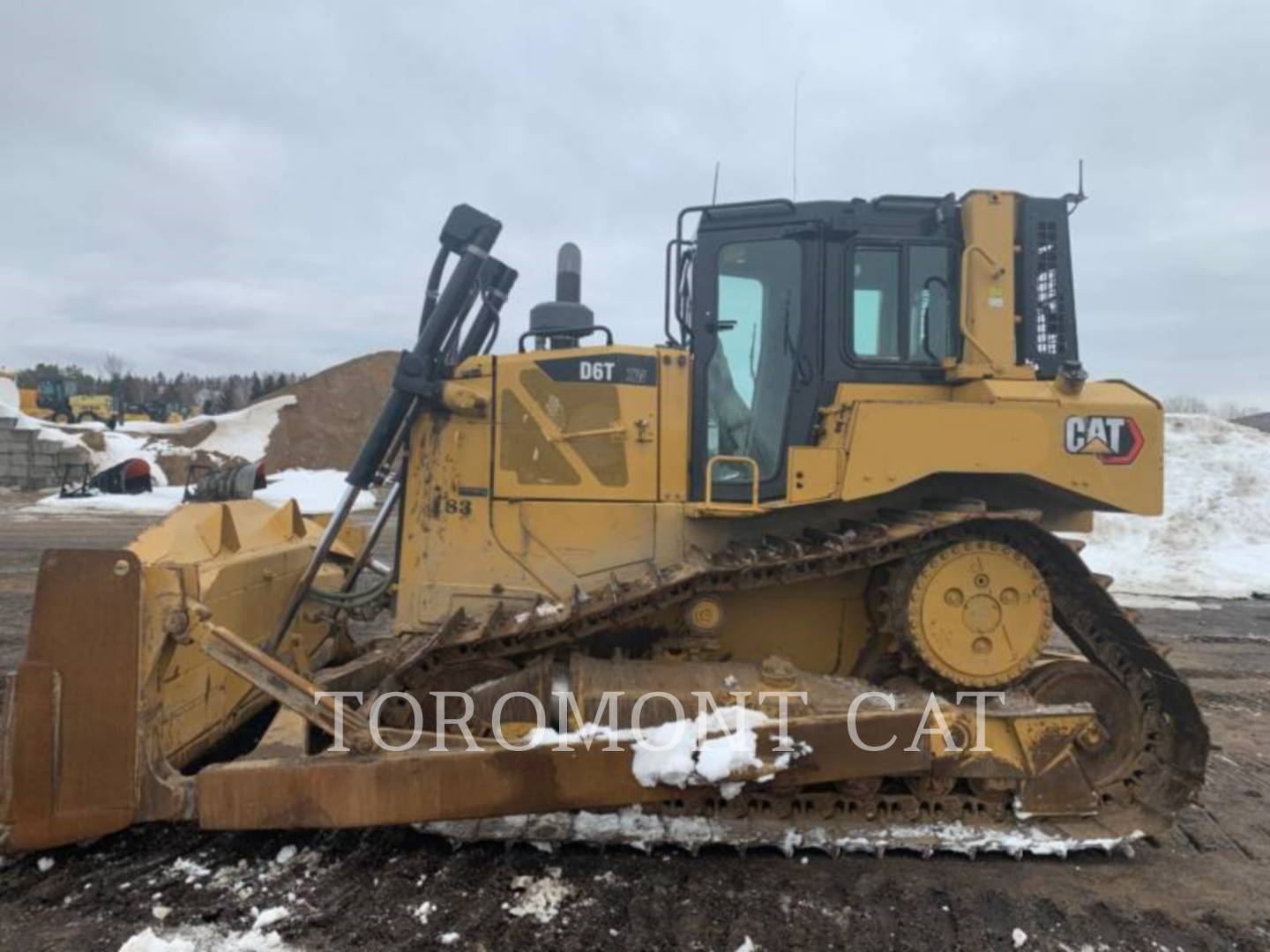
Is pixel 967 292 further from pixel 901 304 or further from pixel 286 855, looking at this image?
pixel 286 855

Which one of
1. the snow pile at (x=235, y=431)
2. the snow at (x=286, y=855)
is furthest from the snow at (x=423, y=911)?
the snow pile at (x=235, y=431)

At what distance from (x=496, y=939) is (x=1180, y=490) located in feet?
54.5

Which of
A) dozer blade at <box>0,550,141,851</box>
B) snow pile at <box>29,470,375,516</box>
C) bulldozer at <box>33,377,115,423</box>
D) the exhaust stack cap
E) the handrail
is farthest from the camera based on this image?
bulldozer at <box>33,377,115,423</box>

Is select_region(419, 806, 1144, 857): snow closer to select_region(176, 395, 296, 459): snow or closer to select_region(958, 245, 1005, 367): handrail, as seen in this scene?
select_region(958, 245, 1005, 367): handrail

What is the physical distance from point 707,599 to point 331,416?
3130 centimetres

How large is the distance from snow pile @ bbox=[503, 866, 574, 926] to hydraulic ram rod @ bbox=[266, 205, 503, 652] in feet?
6.90

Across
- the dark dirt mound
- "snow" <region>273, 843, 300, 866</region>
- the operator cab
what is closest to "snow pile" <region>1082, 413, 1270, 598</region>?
the operator cab

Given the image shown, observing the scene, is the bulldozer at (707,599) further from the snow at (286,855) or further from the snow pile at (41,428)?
the snow pile at (41,428)

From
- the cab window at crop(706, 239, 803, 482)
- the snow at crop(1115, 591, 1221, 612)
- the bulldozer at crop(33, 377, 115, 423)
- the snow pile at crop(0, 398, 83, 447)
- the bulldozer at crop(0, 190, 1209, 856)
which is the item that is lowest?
the snow at crop(1115, 591, 1221, 612)

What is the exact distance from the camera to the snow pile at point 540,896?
3.39 m

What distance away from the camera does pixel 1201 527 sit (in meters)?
15.0

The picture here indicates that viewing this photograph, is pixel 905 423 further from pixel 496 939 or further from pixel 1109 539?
pixel 1109 539

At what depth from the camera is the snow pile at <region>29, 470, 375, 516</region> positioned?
2206 cm

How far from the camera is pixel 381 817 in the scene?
11.5ft
